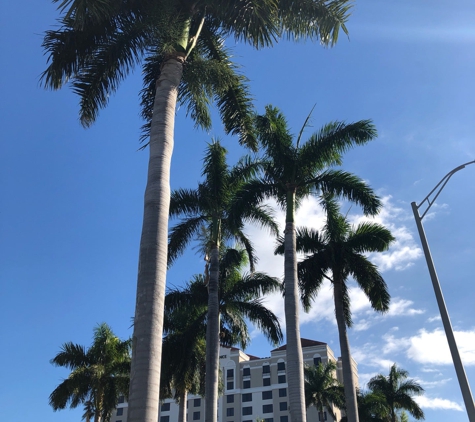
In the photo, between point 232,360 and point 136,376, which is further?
point 232,360

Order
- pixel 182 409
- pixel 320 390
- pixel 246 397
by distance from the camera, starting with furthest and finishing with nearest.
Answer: pixel 246 397 < pixel 320 390 < pixel 182 409

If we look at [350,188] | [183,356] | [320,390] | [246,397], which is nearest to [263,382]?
[246,397]

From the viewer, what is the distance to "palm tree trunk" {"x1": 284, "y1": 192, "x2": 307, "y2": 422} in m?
17.2

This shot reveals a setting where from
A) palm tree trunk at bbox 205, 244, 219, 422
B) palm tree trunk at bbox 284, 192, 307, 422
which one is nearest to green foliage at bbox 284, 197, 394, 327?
palm tree trunk at bbox 205, 244, 219, 422

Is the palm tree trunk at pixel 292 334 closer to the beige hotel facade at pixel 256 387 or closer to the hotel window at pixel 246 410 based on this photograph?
the beige hotel facade at pixel 256 387

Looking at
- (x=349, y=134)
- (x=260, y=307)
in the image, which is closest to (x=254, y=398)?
(x=260, y=307)

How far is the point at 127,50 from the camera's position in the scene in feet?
49.6

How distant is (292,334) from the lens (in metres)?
17.8

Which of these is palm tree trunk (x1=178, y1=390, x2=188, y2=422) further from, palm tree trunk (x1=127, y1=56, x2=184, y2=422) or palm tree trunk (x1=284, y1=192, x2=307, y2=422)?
palm tree trunk (x1=127, y1=56, x2=184, y2=422)

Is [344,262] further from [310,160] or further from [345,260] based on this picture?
[310,160]

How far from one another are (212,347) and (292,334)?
7.20 metres

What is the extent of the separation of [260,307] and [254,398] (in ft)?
230

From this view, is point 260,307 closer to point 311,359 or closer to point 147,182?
point 147,182

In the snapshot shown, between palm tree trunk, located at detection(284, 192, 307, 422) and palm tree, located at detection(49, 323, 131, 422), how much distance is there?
1720 centimetres
